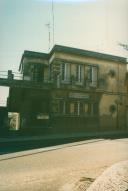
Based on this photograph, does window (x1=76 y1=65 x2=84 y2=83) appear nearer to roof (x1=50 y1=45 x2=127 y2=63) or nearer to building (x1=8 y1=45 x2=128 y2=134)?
building (x1=8 y1=45 x2=128 y2=134)

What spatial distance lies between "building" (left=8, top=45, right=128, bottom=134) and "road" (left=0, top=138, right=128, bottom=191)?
10730 millimetres

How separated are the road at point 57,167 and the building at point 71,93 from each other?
422 inches

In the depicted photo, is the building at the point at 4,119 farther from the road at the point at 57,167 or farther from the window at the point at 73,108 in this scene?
the road at the point at 57,167

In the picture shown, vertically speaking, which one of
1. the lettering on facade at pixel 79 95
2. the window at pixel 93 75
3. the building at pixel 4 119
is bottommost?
the building at pixel 4 119

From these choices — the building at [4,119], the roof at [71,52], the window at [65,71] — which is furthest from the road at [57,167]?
the roof at [71,52]

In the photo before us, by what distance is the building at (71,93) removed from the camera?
27062mm

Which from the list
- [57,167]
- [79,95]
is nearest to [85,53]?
[79,95]

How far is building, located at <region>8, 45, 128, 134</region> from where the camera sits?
27062 mm

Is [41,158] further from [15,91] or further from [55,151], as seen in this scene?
[15,91]

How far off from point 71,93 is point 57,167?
57.2 feet

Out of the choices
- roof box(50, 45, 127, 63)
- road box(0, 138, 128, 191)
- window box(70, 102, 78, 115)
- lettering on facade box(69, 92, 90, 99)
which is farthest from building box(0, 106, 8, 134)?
road box(0, 138, 128, 191)

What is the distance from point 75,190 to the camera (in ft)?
25.5

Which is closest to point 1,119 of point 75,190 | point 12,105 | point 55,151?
point 12,105

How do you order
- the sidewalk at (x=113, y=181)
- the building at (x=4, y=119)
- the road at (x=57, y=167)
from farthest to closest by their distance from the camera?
the building at (x=4, y=119) → the road at (x=57, y=167) → the sidewalk at (x=113, y=181)
